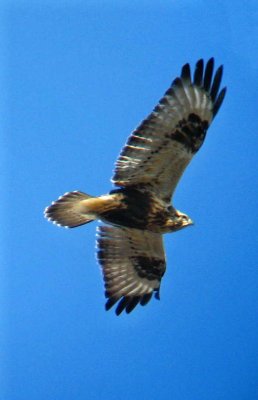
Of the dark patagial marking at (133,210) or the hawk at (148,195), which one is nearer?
the hawk at (148,195)

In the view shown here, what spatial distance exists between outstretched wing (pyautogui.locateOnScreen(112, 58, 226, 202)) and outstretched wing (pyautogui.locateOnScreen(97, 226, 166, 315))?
646mm

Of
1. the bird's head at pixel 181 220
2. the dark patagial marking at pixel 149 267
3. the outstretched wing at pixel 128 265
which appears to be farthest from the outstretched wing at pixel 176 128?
the dark patagial marking at pixel 149 267

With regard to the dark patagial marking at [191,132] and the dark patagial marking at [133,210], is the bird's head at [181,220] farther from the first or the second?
the dark patagial marking at [191,132]

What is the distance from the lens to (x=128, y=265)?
655 centimetres

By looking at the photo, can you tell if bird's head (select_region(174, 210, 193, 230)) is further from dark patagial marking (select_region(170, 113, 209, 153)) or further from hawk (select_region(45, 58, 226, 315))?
dark patagial marking (select_region(170, 113, 209, 153))

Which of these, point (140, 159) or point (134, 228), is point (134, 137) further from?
point (134, 228)

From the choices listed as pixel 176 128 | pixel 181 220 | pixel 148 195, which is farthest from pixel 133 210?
pixel 176 128

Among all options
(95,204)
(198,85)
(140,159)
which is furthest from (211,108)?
(95,204)

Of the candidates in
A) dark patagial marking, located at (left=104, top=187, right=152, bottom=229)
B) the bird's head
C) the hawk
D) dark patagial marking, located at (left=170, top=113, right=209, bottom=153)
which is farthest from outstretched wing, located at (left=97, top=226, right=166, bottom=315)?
dark patagial marking, located at (left=170, top=113, right=209, bottom=153)

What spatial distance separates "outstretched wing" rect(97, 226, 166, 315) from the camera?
6406mm

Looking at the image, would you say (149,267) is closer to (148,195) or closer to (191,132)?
(148,195)

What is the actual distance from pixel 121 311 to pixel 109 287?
7.7 inches

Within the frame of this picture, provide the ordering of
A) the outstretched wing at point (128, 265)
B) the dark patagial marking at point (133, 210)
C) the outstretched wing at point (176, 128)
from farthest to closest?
the outstretched wing at point (128, 265) < the dark patagial marking at point (133, 210) < the outstretched wing at point (176, 128)

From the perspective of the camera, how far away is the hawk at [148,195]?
576 centimetres
